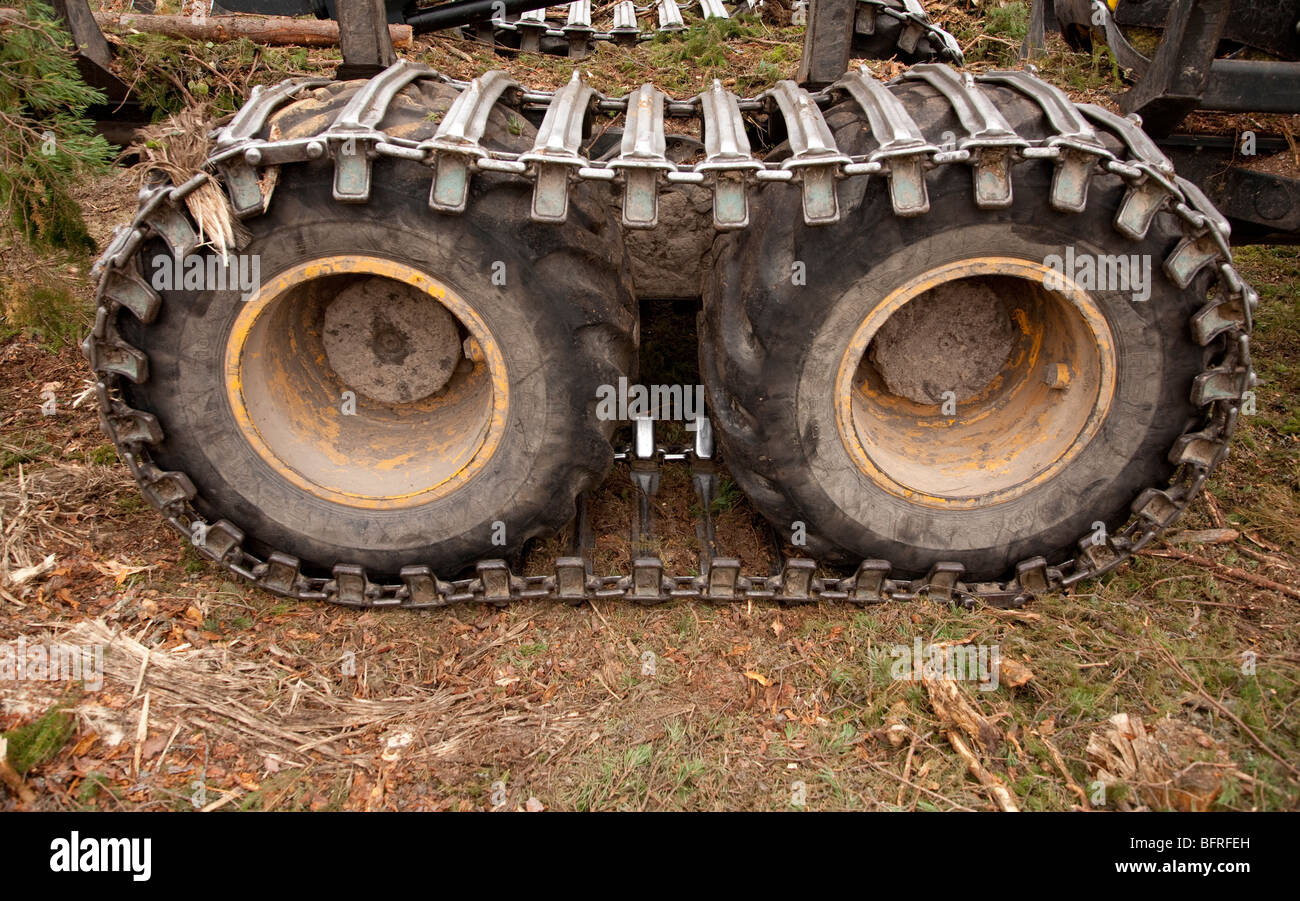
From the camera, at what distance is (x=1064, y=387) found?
3.30m

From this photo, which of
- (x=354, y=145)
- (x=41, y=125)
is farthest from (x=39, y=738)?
(x=41, y=125)

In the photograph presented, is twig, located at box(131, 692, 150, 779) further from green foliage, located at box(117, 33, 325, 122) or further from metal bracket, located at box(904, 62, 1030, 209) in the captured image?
metal bracket, located at box(904, 62, 1030, 209)

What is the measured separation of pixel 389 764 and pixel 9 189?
2560 mm

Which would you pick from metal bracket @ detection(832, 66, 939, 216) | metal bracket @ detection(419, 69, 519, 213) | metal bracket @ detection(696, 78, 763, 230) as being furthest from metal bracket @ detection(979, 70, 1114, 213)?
metal bracket @ detection(419, 69, 519, 213)

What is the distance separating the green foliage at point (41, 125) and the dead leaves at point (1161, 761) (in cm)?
401

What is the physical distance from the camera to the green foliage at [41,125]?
3.22m

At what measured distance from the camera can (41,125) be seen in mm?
3338

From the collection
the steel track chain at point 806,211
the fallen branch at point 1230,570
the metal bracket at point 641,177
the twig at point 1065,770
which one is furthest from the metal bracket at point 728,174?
the fallen branch at point 1230,570

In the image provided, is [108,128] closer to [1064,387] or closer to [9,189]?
[9,189]

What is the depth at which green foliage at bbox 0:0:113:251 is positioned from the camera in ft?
10.6

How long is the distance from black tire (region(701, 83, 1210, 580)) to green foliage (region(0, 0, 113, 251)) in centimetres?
246

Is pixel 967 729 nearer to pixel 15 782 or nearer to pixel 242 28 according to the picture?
pixel 15 782

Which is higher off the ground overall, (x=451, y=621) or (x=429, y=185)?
(x=429, y=185)
